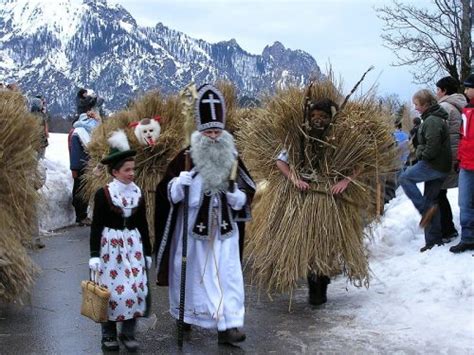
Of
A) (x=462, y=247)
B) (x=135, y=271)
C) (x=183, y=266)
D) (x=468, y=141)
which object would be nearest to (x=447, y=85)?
(x=468, y=141)

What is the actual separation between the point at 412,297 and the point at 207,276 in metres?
1.81

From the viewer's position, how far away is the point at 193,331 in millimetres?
5281

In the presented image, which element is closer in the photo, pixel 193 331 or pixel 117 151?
pixel 117 151

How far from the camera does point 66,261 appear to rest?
7836 millimetres

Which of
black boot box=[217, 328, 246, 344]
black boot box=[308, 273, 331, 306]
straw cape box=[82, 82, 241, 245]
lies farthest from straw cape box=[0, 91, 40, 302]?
black boot box=[308, 273, 331, 306]

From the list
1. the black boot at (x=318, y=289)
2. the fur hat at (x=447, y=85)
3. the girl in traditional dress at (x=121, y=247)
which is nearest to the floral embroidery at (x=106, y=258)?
the girl in traditional dress at (x=121, y=247)

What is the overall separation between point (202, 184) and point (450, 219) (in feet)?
11.1

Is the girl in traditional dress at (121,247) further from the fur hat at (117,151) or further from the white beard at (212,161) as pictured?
the white beard at (212,161)

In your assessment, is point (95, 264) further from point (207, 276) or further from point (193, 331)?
point (193, 331)

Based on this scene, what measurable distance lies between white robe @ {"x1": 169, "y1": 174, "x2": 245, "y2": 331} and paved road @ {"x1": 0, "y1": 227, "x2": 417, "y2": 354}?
24cm

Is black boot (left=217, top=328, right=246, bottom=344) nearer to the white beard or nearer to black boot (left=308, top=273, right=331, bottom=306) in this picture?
the white beard

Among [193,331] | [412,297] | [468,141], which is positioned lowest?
[193,331]

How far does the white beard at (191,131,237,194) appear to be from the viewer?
4980 millimetres

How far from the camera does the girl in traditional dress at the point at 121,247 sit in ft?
15.3
